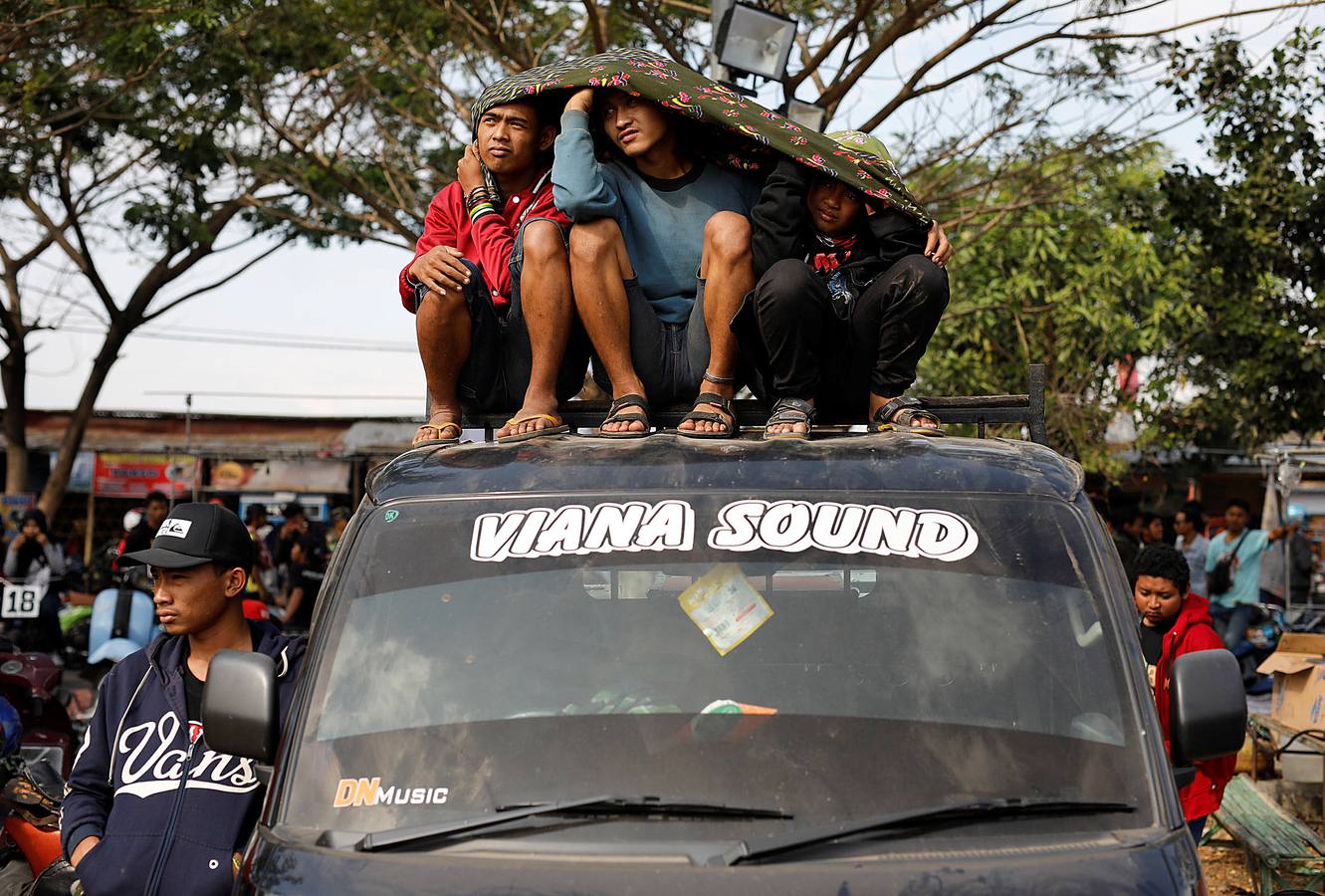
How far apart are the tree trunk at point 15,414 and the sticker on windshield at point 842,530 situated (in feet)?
65.7

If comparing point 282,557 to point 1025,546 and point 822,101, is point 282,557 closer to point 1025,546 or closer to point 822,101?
point 822,101

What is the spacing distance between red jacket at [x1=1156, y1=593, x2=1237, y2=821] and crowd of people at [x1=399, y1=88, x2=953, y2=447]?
6.12 ft

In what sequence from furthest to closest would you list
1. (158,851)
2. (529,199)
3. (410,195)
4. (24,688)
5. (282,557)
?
(282,557), (410,195), (24,688), (529,199), (158,851)

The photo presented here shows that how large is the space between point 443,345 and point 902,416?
138 cm

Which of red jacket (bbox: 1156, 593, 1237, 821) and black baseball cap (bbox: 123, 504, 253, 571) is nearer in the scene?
black baseball cap (bbox: 123, 504, 253, 571)

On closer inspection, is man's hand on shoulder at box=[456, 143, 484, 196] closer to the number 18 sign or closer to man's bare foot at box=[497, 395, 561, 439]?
man's bare foot at box=[497, 395, 561, 439]

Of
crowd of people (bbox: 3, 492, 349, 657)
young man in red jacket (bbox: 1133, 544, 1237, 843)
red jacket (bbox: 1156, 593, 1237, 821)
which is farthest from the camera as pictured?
crowd of people (bbox: 3, 492, 349, 657)

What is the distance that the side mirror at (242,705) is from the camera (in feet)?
9.53

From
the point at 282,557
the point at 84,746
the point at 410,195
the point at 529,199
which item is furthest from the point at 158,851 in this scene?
the point at 282,557

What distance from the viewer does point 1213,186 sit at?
10703 millimetres

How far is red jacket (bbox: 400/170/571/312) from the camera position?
14.9ft

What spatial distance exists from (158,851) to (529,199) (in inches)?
96.3

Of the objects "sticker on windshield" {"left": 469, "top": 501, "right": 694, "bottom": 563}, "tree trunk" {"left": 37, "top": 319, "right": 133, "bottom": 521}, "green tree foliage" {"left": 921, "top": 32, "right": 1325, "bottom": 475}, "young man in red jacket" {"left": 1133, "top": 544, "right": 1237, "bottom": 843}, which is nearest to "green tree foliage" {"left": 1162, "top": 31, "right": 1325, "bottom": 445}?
"green tree foliage" {"left": 921, "top": 32, "right": 1325, "bottom": 475}

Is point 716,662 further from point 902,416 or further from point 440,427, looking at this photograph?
point 440,427
